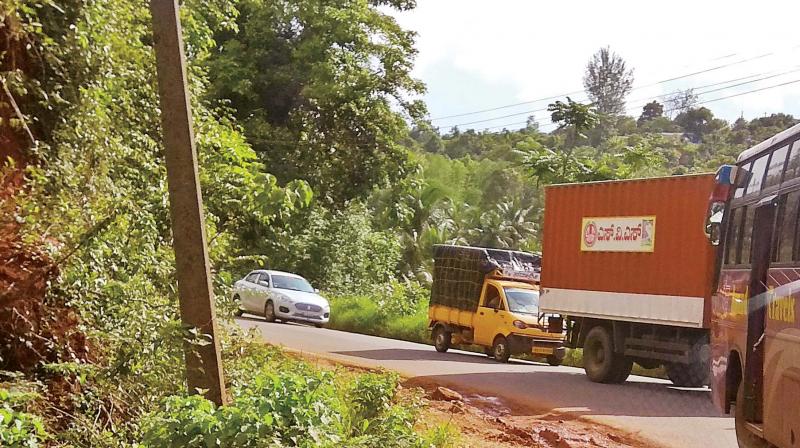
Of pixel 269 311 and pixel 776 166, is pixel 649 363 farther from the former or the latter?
pixel 269 311

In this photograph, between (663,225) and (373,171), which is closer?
(663,225)

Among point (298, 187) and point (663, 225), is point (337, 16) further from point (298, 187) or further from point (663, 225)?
point (663, 225)

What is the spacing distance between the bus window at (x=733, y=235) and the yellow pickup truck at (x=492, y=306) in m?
8.55

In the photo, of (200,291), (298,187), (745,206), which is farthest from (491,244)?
(200,291)

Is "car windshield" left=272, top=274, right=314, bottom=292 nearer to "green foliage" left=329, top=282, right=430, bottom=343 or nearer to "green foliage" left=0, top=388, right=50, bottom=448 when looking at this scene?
"green foliage" left=329, top=282, right=430, bottom=343

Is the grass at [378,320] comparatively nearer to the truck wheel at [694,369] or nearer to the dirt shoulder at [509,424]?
the truck wheel at [694,369]

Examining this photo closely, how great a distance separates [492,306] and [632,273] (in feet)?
14.1

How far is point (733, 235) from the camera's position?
10.3 meters

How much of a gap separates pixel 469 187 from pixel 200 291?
57463 mm

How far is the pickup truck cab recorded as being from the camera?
19.4m

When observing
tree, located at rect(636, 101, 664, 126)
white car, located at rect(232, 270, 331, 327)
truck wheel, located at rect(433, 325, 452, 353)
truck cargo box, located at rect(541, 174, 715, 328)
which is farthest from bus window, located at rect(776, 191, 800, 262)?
tree, located at rect(636, 101, 664, 126)

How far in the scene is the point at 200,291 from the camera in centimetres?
736

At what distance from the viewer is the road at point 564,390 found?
38.5 feet

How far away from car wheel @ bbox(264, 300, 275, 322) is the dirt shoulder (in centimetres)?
1424
